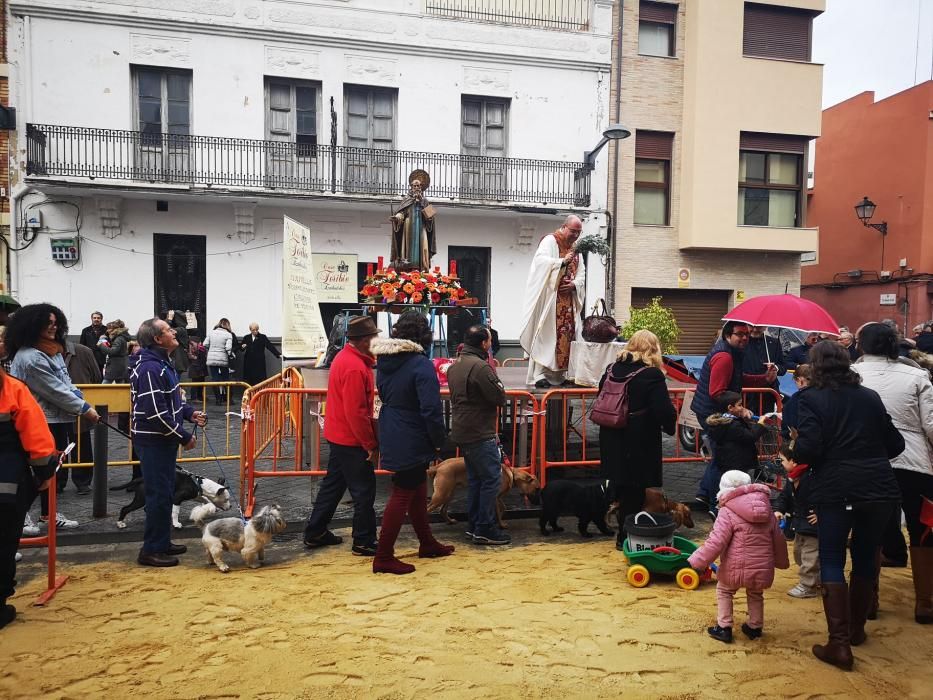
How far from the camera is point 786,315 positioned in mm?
6707

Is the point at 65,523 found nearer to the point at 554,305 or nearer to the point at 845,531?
the point at 554,305

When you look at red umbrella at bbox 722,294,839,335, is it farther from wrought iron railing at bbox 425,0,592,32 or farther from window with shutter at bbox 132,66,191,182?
wrought iron railing at bbox 425,0,592,32

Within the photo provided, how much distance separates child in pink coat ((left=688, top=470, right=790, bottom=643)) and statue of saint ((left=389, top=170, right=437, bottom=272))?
6.42 m

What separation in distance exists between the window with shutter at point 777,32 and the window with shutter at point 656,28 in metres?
1.89

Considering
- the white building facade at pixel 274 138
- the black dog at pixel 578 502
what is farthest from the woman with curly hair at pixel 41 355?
the white building facade at pixel 274 138

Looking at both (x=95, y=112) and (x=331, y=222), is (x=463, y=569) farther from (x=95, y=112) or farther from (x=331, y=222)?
(x=95, y=112)

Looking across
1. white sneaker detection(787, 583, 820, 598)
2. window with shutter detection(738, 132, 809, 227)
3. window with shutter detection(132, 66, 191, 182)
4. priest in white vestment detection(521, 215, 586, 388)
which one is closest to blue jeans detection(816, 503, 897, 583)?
white sneaker detection(787, 583, 820, 598)

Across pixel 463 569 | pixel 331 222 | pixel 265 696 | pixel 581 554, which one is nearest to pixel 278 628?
pixel 265 696

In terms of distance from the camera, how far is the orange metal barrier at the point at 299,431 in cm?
624

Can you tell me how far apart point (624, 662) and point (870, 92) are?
23.8 m

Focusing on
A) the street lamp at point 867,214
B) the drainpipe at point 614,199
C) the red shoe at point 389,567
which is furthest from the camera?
the street lamp at point 867,214

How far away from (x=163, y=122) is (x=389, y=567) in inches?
579

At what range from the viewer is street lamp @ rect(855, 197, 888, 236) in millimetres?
20000

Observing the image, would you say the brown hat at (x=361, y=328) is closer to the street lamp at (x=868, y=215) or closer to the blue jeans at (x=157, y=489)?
the blue jeans at (x=157, y=489)
